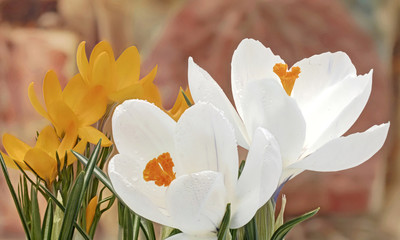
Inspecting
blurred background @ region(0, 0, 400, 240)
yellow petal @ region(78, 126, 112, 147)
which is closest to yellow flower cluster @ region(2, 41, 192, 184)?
yellow petal @ region(78, 126, 112, 147)

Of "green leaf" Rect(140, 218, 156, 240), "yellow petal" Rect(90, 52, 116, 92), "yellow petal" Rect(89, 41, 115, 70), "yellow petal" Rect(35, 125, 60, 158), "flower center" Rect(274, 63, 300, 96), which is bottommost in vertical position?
"green leaf" Rect(140, 218, 156, 240)

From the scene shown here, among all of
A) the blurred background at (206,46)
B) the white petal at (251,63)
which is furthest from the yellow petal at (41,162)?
the blurred background at (206,46)

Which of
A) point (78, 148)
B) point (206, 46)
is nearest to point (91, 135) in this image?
point (78, 148)

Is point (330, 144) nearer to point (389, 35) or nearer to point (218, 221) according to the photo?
point (218, 221)

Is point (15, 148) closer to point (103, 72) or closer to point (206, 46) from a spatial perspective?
point (103, 72)

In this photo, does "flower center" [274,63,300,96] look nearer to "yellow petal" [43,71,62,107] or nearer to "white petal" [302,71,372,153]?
"white petal" [302,71,372,153]
